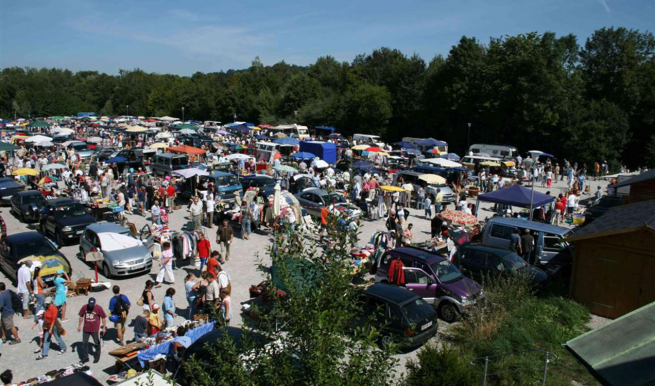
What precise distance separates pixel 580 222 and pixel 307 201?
1236cm

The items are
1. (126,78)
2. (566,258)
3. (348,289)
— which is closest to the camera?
(348,289)

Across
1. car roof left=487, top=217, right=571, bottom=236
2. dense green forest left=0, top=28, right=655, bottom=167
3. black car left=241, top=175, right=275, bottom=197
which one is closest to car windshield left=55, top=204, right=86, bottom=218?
black car left=241, top=175, right=275, bottom=197

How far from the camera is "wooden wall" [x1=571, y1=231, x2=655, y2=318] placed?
1080cm

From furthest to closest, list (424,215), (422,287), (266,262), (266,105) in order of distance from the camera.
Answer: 1. (266,105)
2. (424,215)
3. (266,262)
4. (422,287)

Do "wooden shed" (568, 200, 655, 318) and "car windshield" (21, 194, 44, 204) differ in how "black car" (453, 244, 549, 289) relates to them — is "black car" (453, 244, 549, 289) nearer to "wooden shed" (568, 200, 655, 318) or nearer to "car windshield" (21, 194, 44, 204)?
"wooden shed" (568, 200, 655, 318)

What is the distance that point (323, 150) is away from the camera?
35.1 metres

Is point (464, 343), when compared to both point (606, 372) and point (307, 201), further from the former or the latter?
point (307, 201)

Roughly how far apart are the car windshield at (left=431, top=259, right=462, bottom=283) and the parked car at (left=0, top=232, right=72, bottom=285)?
34.3 feet

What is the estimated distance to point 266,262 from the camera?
1575cm

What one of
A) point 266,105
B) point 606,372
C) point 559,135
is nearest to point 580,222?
point 606,372

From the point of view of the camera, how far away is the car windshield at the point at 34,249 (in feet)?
44.2

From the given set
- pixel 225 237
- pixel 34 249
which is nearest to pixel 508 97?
pixel 225 237

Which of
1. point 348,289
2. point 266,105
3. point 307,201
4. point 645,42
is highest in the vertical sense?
point 645,42

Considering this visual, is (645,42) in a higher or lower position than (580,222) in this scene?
higher
